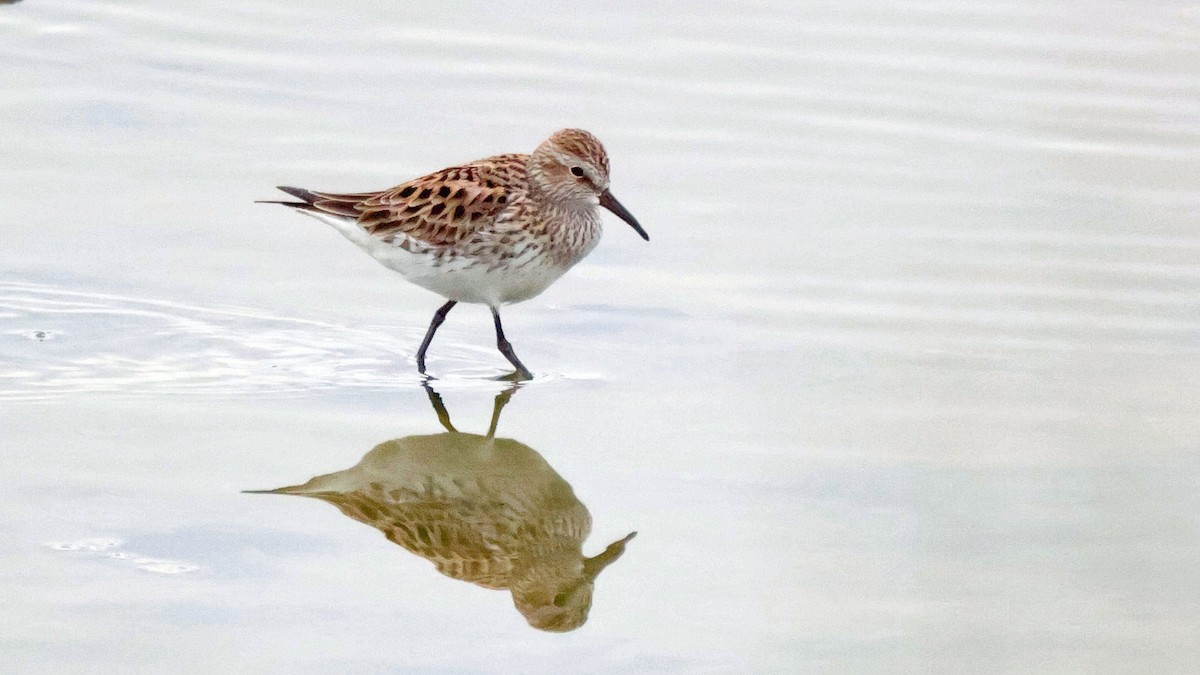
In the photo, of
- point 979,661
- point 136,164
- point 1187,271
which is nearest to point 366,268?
point 136,164

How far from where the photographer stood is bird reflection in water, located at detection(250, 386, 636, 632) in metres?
6.07

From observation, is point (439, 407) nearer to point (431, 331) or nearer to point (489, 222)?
point (431, 331)

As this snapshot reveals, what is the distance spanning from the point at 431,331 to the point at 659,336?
39.2 inches

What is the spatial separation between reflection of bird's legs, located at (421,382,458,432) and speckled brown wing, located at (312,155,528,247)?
72 centimetres

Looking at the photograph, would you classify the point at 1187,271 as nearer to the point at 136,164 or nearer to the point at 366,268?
the point at 366,268

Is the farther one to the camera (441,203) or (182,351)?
(441,203)

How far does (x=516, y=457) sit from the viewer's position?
714cm

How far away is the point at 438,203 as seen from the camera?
8.44 meters

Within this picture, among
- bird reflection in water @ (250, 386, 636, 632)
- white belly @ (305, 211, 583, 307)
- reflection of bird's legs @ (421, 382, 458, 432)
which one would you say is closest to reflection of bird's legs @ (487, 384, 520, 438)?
bird reflection in water @ (250, 386, 636, 632)

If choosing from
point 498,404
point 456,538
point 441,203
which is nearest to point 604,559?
point 456,538

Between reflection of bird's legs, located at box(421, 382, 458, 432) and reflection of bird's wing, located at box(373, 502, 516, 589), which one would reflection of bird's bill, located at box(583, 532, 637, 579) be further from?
reflection of bird's legs, located at box(421, 382, 458, 432)

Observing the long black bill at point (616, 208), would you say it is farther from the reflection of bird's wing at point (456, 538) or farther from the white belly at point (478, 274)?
the reflection of bird's wing at point (456, 538)

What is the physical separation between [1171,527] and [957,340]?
80.5 inches

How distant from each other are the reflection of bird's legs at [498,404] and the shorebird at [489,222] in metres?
0.15
